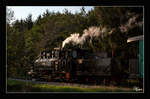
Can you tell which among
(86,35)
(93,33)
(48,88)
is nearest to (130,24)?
(93,33)

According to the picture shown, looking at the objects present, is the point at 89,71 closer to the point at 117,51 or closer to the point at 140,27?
the point at 117,51

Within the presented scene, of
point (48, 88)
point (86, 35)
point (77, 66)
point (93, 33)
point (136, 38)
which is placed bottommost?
point (48, 88)

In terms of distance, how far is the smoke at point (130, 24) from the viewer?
46.3ft

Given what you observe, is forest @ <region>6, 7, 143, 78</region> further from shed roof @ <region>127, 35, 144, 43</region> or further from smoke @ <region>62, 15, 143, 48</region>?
shed roof @ <region>127, 35, 144, 43</region>

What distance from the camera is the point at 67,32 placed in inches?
643

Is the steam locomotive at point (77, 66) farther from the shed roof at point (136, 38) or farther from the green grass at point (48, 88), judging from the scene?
the shed roof at point (136, 38)

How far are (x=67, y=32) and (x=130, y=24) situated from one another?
4054 millimetres

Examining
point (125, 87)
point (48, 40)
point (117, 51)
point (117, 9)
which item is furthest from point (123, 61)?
point (48, 40)

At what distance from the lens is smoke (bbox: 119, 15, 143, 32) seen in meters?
14.1

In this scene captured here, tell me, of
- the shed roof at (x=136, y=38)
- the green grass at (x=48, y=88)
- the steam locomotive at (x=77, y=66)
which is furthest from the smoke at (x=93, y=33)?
the green grass at (x=48, y=88)

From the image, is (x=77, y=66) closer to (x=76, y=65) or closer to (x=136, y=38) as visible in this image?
(x=76, y=65)

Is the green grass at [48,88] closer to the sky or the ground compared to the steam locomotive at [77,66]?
closer to the ground

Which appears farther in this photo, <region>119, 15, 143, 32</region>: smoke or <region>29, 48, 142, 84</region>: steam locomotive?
<region>29, 48, 142, 84</region>: steam locomotive

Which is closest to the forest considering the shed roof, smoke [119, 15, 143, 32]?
smoke [119, 15, 143, 32]
